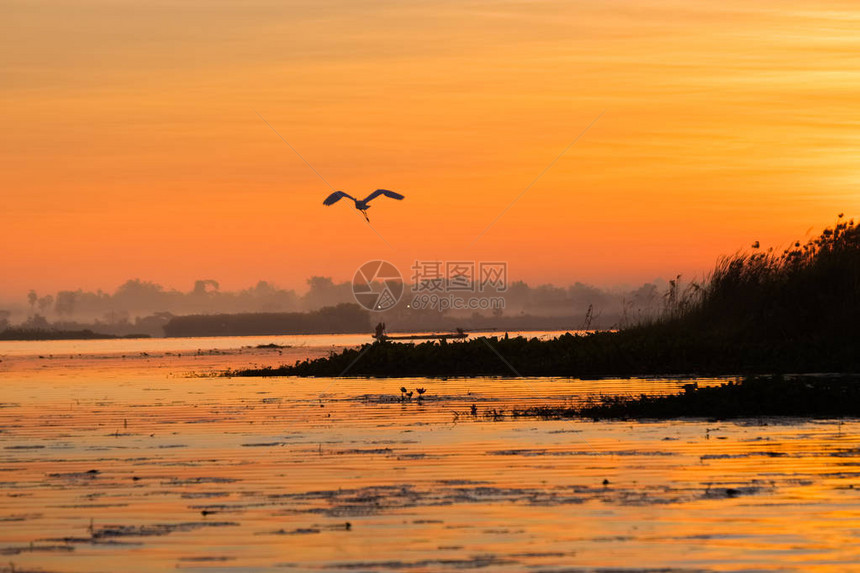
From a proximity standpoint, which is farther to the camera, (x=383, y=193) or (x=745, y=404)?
(x=383, y=193)

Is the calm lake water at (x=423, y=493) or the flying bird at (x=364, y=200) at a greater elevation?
the flying bird at (x=364, y=200)

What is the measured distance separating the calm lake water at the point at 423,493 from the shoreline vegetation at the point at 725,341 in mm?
14381

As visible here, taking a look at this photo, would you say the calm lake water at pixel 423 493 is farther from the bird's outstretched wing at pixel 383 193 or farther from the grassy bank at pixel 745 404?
the bird's outstretched wing at pixel 383 193

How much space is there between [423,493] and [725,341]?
2910cm

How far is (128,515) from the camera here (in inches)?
593

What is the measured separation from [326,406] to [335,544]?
19.4m

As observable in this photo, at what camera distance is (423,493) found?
1644 centimetres

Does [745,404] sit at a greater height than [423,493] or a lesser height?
greater

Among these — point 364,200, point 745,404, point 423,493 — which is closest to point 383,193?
point 364,200

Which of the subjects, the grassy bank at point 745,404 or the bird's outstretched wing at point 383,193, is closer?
the grassy bank at point 745,404

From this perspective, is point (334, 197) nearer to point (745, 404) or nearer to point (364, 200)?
point (364, 200)

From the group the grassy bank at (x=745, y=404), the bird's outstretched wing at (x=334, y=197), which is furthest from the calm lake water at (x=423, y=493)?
the bird's outstretched wing at (x=334, y=197)

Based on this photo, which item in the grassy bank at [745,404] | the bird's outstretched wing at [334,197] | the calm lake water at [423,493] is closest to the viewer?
the calm lake water at [423,493]

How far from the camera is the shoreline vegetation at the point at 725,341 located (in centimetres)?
4153
